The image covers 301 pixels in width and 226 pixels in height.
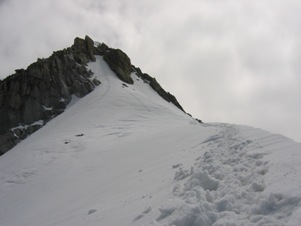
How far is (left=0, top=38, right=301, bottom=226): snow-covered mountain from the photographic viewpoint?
631 centimetres

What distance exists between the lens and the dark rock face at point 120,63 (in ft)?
214

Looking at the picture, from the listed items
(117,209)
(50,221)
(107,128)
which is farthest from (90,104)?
(117,209)

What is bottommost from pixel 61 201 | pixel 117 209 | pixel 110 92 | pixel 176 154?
pixel 61 201

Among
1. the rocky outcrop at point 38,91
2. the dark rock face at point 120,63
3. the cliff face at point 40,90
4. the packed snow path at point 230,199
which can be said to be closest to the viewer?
the packed snow path at point 230,199

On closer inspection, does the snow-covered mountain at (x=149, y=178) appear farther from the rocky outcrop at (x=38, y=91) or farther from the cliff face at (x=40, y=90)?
the rocky outcrop at (x=38, y=91)

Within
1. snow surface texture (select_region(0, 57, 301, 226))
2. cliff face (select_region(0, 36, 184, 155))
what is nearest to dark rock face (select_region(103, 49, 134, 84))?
cliff face (select_region(0, 36, 184, 155))

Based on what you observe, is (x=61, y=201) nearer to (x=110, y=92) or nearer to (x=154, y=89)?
(x=110, y=92)

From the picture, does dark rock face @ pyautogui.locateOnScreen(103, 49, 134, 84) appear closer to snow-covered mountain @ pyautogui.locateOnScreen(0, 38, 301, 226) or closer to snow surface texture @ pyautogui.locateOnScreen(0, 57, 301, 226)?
snow-covered mountain @ pyautogui.locateOnScreen(0, 38, 301, 226)

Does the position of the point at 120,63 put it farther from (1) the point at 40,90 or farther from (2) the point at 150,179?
(2) the point at 150,179

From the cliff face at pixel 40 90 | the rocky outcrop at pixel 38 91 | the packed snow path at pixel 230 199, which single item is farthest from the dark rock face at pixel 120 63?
the packed snow path at pixel 230 199

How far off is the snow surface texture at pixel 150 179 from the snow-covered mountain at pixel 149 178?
0.08ft

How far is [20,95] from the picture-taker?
53375 millimetres

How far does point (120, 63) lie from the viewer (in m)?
68.6

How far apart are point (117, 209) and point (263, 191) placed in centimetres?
441
